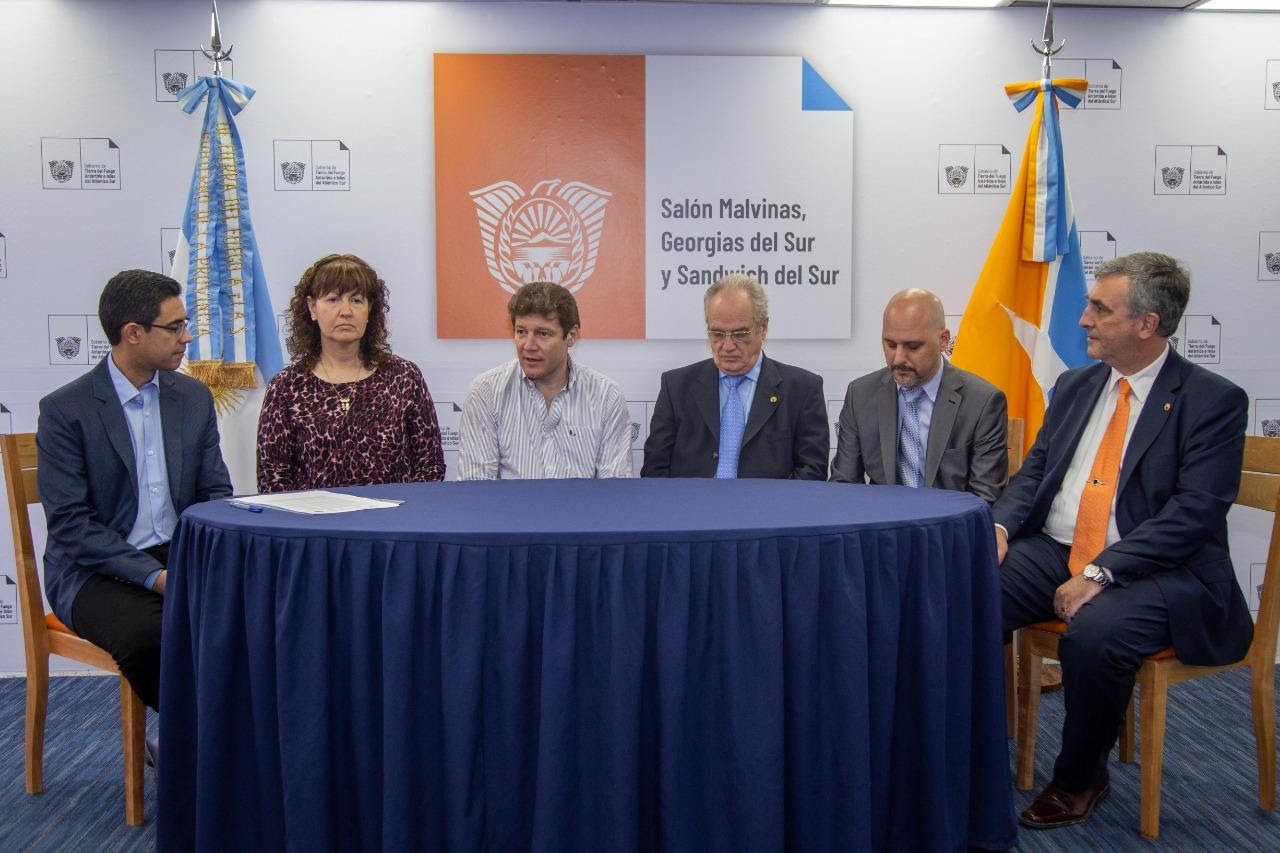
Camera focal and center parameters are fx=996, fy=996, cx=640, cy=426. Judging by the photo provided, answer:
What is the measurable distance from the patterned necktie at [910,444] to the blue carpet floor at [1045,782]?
2.99 ft

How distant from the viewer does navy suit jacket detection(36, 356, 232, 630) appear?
253 centimetres

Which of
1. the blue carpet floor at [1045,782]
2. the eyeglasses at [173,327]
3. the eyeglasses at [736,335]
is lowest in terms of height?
the blue carpet floor at [1045,782]

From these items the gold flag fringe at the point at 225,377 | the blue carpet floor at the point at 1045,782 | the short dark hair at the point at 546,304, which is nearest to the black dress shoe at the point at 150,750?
the blue carpet floor at the point at 1045,782

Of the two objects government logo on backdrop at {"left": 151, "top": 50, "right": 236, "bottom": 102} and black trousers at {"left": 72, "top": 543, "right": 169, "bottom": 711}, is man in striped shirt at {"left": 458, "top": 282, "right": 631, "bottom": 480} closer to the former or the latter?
black trousers at {"left": 72, "top": 543, "right": 169, "bottom": 711}

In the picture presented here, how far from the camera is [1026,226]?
376 cm

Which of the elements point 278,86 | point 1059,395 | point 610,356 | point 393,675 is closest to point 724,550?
point 393,675

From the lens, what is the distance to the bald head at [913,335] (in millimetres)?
3068

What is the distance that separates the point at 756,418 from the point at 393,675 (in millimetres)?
1809

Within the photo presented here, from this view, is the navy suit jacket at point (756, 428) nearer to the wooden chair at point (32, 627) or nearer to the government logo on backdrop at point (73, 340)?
the wooden chair at point (32, 627)

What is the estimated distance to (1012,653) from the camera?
2893mm

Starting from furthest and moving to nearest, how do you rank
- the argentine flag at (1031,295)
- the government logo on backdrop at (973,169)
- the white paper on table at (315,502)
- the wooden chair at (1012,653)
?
1. the government logo on backdrop at (973,169)
2. the argentine flag at (1031,295)
3. the wooden chair at (1012,653)
4. the white paper on table at (315,502)

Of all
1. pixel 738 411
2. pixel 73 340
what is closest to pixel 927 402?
pixel 738 411

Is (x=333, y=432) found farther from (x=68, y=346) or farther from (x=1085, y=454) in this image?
(x=1085, y=454)

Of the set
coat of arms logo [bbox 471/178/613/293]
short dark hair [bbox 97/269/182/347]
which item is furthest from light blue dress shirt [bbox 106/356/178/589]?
coat of arms logo [bbox 471/178/613/293]
